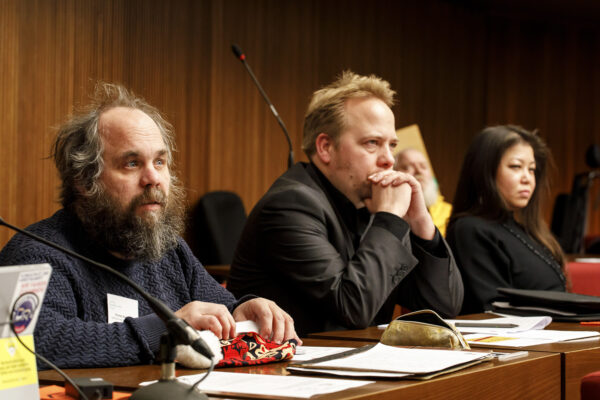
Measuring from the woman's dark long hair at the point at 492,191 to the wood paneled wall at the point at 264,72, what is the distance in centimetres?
164

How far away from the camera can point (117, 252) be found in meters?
1.95

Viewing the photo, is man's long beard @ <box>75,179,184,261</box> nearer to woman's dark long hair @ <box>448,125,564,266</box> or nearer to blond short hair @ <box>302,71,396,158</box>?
blond short hair @ <box>302,71,396,158</box>

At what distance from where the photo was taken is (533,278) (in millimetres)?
3262

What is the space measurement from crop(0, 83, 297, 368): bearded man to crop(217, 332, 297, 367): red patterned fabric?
0.10 feet

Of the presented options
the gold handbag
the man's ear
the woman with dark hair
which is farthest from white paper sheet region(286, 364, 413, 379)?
the woman with dark hair

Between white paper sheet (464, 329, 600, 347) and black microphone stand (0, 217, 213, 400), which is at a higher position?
black microphone stand (0, 217, 213, 400)

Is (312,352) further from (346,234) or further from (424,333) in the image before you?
(346,234)

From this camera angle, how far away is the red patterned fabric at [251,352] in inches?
60.2

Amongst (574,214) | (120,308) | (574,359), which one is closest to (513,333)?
(574,359)

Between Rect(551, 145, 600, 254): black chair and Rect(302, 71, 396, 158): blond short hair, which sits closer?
Rect(302, 71, 396, 158): blond short hair

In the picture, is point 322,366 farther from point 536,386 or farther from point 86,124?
point 86,124

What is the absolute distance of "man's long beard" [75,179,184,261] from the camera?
1917 millimetres

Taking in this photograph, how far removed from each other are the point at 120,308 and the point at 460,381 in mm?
784

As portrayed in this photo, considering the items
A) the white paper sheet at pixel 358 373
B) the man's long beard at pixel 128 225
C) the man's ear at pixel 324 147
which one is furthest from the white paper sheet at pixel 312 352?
the man's ear at pixel 324 147
